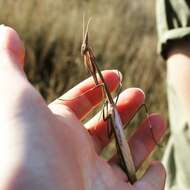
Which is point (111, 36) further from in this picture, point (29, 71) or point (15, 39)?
point (15, 39)

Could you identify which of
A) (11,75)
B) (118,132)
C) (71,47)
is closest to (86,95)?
(118,132)

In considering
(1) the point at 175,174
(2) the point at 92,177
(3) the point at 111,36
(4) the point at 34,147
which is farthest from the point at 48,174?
(3) the point at 111,36

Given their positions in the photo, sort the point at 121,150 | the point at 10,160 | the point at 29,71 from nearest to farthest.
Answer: the point at 10,160
the point at 121,150
the point at 29,71

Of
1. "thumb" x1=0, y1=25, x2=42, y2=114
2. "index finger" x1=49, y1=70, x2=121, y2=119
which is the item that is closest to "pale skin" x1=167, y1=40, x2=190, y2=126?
"index finger" x1=49, y1=70, x2=121, y2=119

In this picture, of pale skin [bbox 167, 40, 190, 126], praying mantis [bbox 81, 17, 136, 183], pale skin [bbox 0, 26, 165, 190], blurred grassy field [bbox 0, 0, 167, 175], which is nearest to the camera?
pale skin [bbox 0, 26, 165, 190]

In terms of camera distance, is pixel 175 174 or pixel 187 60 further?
pixel 175 174

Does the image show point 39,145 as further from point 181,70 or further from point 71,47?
point 71,47

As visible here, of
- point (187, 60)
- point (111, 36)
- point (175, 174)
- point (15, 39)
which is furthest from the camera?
point (111, 36)

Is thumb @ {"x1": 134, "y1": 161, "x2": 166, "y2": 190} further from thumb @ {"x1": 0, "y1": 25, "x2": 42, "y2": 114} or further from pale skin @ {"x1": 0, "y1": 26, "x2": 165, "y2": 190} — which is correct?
thumb @ {"x1": 0, "y1": 25, "x2": 42, "y2": 114}

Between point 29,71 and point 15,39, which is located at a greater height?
point 15,39
